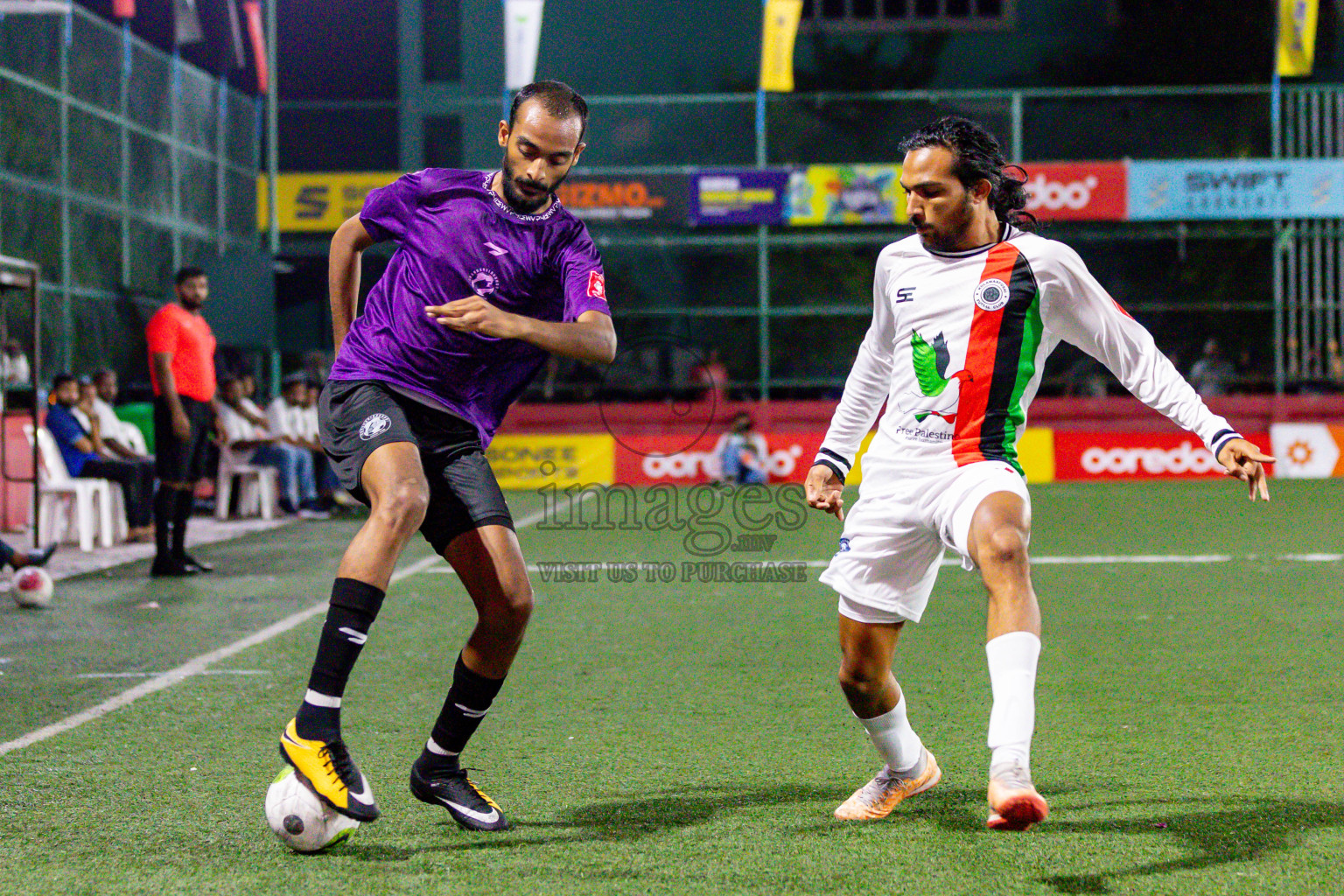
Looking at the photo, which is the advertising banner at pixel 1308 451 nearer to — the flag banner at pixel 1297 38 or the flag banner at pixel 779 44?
the flag banner at pixel 1297 38

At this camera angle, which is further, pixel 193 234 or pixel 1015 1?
pixel 1015 1

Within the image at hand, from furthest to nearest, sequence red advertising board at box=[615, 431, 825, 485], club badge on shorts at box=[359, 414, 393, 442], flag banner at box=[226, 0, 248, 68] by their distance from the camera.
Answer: flag banner at box=[226, 0, 248, 68] < red advertising board at box=[615, 431, 825, 485] < club badge on shorts at box=[359, 414, 393, 442]

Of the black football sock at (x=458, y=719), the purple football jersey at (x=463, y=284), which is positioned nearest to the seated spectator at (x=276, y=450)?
the purple football jersey at (x=463, y=284)

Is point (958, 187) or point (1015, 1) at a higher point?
point (1015, 1)

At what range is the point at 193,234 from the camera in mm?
20406

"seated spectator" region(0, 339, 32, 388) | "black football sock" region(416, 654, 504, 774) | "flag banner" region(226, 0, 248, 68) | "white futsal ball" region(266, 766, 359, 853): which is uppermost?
"flag banner" region(226, 0, 248, 68)

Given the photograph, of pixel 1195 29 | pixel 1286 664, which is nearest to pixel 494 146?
pixel 1195 29

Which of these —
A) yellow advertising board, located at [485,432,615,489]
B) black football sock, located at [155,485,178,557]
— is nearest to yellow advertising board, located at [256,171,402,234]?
yellow advertising board, located at [485,432,615,489]

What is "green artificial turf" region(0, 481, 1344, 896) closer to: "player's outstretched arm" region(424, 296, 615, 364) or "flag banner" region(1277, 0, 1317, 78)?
"player's outstretched arm" region(424, 296, 615, 364)

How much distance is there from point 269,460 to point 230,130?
8.62 m

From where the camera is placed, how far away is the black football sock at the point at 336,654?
3.53 metres

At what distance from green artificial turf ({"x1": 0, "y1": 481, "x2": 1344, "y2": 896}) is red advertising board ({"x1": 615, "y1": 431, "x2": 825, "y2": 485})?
1068 cm

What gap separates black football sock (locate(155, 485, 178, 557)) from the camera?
9695 millimetres

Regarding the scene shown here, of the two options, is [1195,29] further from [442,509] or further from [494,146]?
[442,509]
